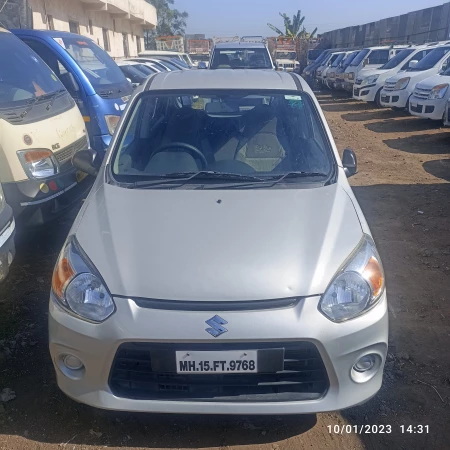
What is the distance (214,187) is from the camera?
3.03 meters

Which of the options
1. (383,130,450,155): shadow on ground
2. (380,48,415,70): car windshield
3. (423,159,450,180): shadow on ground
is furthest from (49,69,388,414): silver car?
(380,48,415,70): car windshield

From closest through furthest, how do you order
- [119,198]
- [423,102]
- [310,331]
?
[310,331] → [119,198] → [423,102]

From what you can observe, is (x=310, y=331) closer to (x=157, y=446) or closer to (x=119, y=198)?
(x=157, y=446)

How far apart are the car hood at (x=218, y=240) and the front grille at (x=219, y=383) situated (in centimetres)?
33

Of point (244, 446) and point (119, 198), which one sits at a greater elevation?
point (119, 198)

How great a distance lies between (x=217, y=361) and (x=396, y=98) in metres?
11.9

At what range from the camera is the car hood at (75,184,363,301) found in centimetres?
223

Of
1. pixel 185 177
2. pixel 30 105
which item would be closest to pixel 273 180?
pixel 185 177

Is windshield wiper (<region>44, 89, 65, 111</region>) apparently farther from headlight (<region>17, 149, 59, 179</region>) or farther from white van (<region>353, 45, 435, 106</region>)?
white van (<region>353, 45, 435, 106</region>)

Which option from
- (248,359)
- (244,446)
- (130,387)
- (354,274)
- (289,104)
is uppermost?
(289,104)

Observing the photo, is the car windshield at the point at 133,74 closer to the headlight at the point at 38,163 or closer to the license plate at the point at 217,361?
the headlight at the point at 38,163

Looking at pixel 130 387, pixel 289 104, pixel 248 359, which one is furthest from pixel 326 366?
pixel 289 104

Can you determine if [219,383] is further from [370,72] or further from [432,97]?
[370,72]

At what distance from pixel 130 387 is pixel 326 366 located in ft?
3.05
